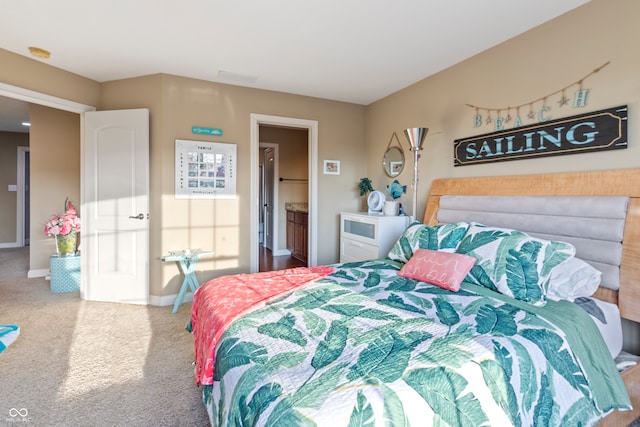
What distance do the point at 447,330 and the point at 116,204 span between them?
11.4 feet

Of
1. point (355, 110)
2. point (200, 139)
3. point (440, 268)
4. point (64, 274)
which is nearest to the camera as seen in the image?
point (440, 268)

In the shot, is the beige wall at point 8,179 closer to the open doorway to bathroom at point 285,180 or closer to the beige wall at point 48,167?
the beige wall at point 48,167

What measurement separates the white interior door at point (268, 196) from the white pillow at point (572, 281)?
5.20 metres

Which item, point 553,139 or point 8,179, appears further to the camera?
point 8,179

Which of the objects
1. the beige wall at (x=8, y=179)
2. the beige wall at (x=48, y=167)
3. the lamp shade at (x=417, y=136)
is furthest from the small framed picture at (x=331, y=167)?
the beige wall at (x=8, y=179)

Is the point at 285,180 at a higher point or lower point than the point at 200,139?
lower

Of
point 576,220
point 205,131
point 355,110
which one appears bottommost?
point 576,220

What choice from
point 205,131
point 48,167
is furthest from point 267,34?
point 48,167

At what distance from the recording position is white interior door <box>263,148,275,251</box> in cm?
651

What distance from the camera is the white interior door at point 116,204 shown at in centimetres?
337

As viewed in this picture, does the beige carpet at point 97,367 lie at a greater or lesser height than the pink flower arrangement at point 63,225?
lesser

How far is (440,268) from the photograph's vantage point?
1.97 metres

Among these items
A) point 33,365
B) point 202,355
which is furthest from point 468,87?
point 33,365

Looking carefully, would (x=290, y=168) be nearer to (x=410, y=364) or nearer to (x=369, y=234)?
(x=369, y=234)
